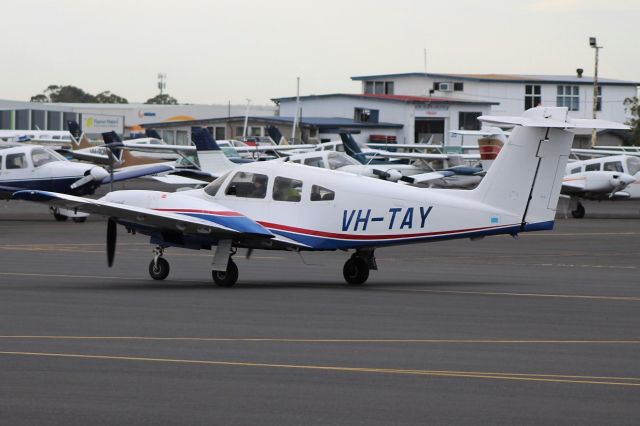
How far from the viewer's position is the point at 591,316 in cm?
1363

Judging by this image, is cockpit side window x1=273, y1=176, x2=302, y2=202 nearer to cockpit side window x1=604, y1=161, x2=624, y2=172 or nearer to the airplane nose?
the airplane nose

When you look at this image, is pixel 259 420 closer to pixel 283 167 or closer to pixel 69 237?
pixel 283 167

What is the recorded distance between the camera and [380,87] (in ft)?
371

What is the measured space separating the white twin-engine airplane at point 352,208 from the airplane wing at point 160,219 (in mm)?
15

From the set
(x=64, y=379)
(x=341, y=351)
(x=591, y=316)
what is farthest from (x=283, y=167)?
(x=64, y=379)

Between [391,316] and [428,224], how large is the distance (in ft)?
10.1

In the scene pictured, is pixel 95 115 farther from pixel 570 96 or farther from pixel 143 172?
pixel 143 172

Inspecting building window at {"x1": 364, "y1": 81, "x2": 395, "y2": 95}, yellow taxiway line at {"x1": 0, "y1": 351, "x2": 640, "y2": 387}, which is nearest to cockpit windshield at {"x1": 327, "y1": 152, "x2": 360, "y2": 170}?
yellow taxiway line at {"x1": 0, "y1": 351, "x2": 640, "y2": 387}

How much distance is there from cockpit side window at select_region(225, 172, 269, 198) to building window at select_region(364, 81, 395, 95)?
9563 centimetres

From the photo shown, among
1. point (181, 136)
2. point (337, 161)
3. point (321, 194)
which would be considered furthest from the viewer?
point (181, 136)

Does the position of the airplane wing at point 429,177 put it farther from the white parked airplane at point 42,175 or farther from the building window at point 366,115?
the building window at point 366,115

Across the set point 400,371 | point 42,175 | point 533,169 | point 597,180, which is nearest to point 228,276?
point 533,169

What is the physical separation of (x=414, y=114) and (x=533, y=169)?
83.8 metres

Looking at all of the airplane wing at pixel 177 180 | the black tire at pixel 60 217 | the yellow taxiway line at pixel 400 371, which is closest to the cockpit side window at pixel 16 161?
the black tire at pixel 60 217
